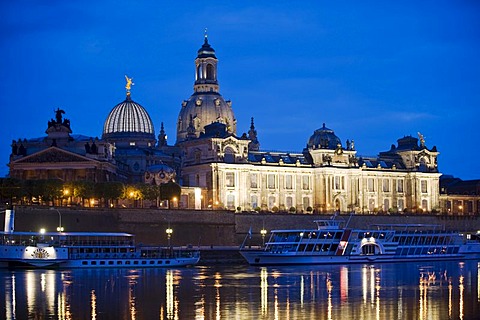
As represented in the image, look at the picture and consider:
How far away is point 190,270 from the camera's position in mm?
70250

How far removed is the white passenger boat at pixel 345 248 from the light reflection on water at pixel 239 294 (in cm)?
1065

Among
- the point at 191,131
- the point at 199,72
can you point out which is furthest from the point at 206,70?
the point at 191,131

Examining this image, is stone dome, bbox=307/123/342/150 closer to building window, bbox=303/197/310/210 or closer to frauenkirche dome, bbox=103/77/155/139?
building window, bbox=303/197/310/210

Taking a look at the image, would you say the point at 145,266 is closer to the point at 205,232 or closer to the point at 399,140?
the point at 205,232

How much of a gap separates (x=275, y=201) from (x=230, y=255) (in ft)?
115

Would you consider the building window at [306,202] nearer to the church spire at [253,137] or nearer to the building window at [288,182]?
A: the building window at [288,182]

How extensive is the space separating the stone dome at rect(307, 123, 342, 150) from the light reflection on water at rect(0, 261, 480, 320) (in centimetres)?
5517

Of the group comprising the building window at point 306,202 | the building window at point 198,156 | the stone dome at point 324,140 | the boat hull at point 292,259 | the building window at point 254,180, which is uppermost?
the stone dome at point 324,140

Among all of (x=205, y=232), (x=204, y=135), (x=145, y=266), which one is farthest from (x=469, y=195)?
(x=145, y=266)

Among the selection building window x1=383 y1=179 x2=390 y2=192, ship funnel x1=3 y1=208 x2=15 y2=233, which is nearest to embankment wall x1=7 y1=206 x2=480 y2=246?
building window x1=383 y1=179 x2=390 y2=192

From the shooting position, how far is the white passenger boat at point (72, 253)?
70688 millimetres

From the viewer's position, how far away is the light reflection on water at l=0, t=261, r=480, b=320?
40594mm

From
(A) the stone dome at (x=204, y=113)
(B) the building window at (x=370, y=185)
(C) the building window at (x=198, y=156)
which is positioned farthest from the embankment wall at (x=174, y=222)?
(A) the stone dome at (x=204, y=113)

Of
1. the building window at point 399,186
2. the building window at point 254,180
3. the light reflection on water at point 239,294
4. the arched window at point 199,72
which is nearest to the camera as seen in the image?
the light reflection on water at point 239,294
